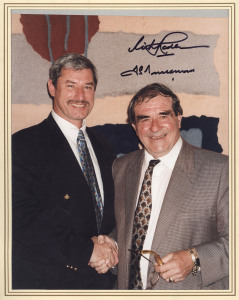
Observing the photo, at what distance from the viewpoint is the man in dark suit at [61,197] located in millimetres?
2195

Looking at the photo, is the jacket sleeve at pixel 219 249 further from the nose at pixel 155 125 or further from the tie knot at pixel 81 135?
the tie knot at pixel 81 135

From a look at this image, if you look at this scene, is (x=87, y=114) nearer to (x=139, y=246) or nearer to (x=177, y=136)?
(x=177, y=136)

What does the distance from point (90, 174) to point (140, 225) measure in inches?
17.9

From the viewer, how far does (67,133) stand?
2289mm

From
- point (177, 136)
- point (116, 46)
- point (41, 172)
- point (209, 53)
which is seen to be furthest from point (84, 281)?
point (209, 53)

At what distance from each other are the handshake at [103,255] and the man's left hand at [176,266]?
300 mm

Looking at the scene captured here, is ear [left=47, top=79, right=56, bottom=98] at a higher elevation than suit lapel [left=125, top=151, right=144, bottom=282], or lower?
higher

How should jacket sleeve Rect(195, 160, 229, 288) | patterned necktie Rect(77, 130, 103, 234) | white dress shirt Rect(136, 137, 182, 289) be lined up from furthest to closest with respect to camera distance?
patterned necktie Rect(77, 130, 103, 234)
white dress shirt Rect(136, 137, 182, 289)
jacket sleeve Rect(195, 160, 229, 288)

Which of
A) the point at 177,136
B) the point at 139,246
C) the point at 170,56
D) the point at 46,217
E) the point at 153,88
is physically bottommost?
the point at 139,246

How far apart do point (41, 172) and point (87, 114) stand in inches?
19.2

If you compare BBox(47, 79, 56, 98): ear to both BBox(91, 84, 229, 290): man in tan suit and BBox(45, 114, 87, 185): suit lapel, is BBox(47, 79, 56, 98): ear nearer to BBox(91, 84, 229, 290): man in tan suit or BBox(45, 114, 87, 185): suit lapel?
BBox(45, 114, 87, 185): suit lapel

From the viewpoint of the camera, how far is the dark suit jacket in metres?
2.19
